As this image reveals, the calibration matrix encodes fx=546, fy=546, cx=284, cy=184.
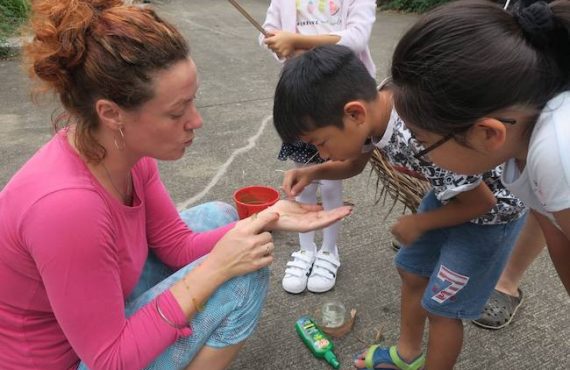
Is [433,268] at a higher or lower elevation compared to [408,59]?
lower

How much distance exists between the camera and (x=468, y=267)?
159 cm

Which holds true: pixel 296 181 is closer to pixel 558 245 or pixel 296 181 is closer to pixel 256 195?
pixel 256 195

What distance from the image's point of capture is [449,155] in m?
1.23

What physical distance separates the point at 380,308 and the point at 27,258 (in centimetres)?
141

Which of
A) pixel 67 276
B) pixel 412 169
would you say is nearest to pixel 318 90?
pixel 412 169

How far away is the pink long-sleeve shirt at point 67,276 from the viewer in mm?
1284

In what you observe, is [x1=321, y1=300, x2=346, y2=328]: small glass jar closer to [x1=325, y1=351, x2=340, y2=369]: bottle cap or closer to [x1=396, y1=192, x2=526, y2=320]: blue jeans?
[x1=325, y1=351, x2=340, y2=369]: bottle cap

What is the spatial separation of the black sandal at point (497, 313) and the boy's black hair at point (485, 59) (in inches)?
47.5

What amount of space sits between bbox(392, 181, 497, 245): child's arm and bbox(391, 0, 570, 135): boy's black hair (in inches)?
13.0

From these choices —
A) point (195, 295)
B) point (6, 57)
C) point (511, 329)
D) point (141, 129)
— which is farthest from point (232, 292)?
point (6, 57)

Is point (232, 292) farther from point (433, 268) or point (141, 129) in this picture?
point (433, 268)

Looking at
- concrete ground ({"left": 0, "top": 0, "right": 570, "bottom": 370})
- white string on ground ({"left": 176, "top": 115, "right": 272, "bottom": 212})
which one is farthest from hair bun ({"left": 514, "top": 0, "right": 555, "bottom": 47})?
white string on ground ({"left": 176, "top": 115, "right": 272, "bottom": 212})

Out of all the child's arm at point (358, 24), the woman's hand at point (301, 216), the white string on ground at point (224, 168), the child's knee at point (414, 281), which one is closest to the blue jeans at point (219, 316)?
the woman's hand at point (301, 216)

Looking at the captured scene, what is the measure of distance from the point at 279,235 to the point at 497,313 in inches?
42.7
